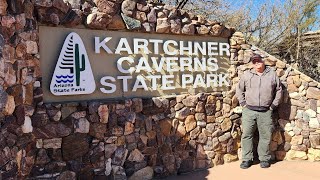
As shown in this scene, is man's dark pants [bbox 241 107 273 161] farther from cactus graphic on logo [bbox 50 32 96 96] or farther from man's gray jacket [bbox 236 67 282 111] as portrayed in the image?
cactus graphic on logo [bbox 50 32 96 96]

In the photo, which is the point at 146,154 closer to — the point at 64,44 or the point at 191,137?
the point at 191,137

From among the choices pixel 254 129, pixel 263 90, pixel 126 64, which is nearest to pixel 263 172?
pixel 254 129

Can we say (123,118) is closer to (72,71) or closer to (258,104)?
(72,71)

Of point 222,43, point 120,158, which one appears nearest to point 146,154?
point 120,158

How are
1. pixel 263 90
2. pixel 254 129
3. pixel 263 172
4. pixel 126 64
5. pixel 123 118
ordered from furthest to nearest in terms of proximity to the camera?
pixel 254 129 → pixel 263 90 → pixel 263 172 → pixel 126 64 → pixel 123 118

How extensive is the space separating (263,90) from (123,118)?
2.15 metres

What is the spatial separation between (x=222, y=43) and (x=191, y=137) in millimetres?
1575

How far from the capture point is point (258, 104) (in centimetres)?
577

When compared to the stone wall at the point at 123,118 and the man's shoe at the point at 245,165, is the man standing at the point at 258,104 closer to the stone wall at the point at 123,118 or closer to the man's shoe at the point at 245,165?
the man's shoe at the point at 245,165

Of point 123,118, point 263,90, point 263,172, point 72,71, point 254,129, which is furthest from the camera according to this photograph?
point 254,129

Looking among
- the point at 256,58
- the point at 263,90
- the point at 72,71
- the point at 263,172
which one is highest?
the point at 256,58

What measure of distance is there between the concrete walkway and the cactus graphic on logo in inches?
70.6

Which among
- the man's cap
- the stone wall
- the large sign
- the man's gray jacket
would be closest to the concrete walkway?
the stone wall

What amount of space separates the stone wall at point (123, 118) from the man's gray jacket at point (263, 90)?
15.4 inches
